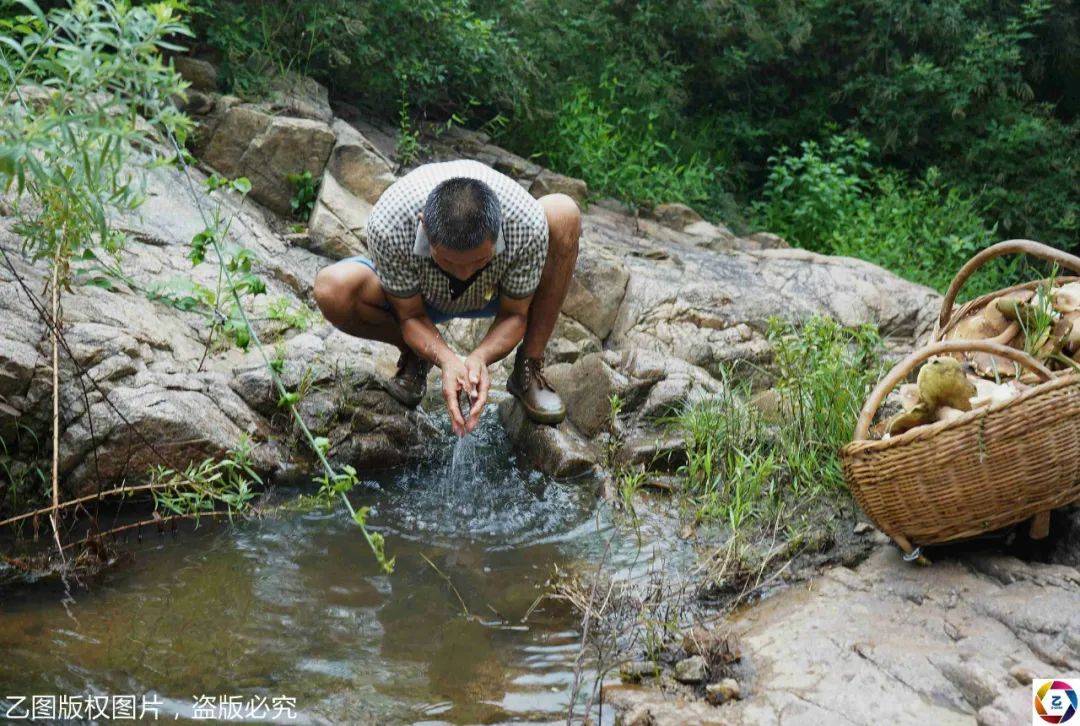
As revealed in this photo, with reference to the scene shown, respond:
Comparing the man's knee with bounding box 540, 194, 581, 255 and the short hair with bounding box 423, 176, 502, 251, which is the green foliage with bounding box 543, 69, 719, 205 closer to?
the man's knee with bounding box 540, 194, 581, 255

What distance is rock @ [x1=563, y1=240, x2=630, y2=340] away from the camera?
5.63 metres

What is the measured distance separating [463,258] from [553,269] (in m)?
0.74

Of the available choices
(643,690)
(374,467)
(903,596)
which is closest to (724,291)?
(374,467)

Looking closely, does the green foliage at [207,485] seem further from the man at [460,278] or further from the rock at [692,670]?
the rock at [692,670]

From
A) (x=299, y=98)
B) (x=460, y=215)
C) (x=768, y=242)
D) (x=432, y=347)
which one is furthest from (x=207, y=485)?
(x=768, y=242)

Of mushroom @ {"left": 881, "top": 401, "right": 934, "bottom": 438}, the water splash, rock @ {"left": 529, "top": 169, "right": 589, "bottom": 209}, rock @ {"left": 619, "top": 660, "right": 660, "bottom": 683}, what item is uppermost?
mushroom @ {"left": 881, "top": 401, "right": 934, "bottom": 438}

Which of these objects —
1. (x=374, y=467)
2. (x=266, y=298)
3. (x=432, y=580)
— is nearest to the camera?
(x=432, y=580)

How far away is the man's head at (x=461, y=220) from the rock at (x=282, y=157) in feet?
9.37

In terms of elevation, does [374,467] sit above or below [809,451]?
below

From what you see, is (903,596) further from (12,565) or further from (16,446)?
(16,446)

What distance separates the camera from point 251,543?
3311 millimetres

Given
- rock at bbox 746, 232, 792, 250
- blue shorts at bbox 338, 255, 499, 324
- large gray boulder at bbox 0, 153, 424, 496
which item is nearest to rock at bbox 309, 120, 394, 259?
large gray boulder at bbox 0, 153, 424, 496

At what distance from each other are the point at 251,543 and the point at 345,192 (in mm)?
3164

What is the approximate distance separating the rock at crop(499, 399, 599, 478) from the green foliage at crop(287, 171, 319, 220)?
7.69ft
